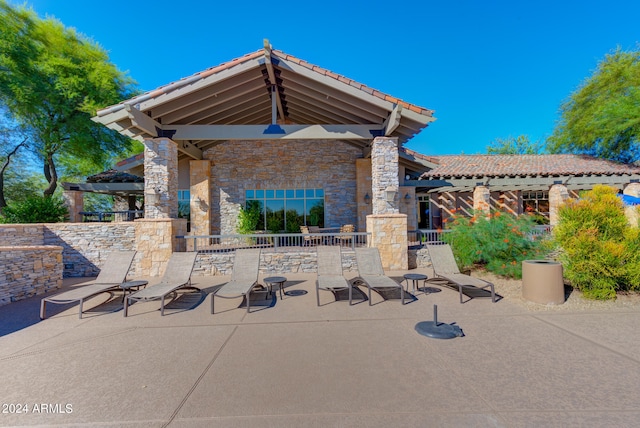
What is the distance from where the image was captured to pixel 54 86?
1287 cm

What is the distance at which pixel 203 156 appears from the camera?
38.4 feet

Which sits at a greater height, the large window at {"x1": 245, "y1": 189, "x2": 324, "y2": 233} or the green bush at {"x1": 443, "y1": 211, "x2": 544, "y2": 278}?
the large window at {"x1": 245, "y1": 189, "x2": 324, "y2": 233}

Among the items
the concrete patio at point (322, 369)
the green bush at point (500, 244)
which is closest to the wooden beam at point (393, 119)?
the green bush at point (500, 244)

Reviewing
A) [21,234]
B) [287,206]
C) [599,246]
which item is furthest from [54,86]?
[599,246]

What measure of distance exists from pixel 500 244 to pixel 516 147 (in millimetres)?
34488

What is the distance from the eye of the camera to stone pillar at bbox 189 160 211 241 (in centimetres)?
1125

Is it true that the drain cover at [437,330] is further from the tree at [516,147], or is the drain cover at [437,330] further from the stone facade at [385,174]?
the tree at [516,147]

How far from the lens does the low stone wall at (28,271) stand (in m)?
5.47

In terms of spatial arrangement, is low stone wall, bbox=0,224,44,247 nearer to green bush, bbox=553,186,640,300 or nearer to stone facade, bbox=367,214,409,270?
stone facade, bbox=367,214,409,270

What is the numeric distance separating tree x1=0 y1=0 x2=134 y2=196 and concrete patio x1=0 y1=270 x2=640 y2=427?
1281 centimetres

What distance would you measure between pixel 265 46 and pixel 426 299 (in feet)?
23.2

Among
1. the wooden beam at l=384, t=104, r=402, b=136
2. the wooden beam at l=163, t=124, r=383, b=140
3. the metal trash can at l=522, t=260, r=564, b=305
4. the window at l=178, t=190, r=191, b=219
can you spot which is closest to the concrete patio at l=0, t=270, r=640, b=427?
the metal trash can at l=522, t=260, r=564, b=305

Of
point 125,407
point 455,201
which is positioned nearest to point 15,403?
point 125,407

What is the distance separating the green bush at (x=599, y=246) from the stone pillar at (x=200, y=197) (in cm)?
1141
